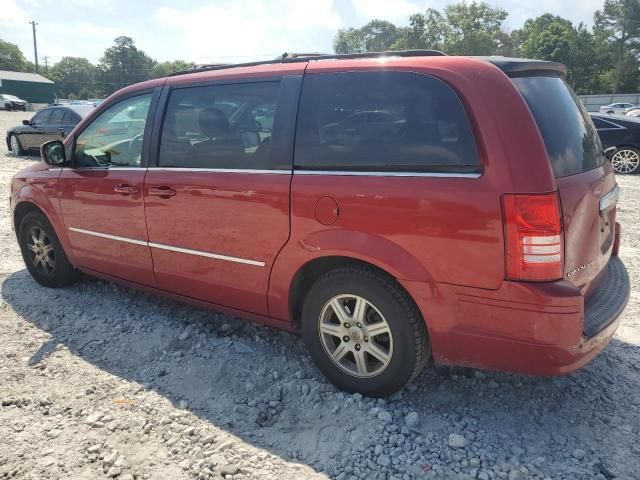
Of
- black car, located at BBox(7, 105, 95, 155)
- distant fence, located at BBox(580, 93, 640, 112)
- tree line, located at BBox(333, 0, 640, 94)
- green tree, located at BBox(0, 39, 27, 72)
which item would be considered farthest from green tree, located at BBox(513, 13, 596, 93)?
green tree, located at BBox(0, 39, 27, 72)

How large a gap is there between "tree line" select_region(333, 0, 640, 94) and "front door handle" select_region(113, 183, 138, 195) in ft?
223

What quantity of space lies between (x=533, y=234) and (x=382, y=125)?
946 millimetres

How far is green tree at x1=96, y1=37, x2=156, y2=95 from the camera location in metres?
102

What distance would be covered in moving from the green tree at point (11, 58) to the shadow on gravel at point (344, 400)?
115 meters

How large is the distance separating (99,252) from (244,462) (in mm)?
2419

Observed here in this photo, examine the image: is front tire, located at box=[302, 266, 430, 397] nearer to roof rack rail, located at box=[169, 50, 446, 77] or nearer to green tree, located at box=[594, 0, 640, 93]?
roof rack rail, located at box=[169, 50, 446, 77]

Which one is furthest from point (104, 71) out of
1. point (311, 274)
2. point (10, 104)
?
point (311, 274)

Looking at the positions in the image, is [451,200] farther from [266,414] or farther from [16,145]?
[16,145]

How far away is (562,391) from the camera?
3.12m

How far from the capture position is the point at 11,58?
104 meters

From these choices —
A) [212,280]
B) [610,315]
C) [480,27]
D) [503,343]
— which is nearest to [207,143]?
[212,280]

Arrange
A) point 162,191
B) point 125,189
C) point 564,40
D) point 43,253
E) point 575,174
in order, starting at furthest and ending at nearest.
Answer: point 564,40, point 43,253, point 125,189, point 162,191, point 575,174

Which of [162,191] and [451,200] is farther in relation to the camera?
[162,191]

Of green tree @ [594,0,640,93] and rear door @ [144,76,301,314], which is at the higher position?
green tree @ [594,0,640,93]
